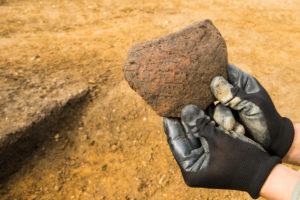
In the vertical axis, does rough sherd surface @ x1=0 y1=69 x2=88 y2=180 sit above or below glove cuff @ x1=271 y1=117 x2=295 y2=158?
below

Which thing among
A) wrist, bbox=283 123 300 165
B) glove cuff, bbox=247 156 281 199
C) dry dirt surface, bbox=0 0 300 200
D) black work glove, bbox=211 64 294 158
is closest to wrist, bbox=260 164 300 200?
glove cuff, bbox=247 156 281 199

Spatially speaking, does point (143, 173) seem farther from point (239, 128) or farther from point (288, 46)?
point (288, 46)

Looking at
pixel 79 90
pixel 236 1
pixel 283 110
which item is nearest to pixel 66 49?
pixel 79 90

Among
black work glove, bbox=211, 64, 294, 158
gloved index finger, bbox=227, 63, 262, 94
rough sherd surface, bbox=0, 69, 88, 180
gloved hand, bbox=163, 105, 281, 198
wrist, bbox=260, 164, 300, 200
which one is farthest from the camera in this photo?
rough sherd surface, bbox=0, 69, 88, 180

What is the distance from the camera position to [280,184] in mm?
1480

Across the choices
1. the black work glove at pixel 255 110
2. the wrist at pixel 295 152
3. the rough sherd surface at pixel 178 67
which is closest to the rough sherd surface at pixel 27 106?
the rough sherd surface at pixel 178 67

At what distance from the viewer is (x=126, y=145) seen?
8.66ft

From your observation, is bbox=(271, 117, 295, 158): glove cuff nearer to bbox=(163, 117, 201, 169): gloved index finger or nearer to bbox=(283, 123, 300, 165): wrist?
bbox=(283, 123, 300, 165): wrist

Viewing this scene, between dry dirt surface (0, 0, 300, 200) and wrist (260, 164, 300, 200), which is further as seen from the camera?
dry dirt surface (0, 0, 300, 200)

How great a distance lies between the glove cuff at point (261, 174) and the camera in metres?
1.53

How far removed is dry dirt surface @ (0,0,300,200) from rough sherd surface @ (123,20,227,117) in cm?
101

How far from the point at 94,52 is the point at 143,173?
1992 mm

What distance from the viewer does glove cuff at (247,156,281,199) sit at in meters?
1.53

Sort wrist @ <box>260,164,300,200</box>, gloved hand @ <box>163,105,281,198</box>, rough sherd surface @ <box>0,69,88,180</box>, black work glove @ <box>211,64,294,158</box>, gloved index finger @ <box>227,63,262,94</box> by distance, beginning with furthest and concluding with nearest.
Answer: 1. rough sherd surface @ <box>0,69,88,180</box>
2. gloved index finger @ <box>227,63,262,94</box>
3. black work glove @ <box>211,64,294,158</box>
4. gloved hand @ <box>163,105,281,198</box>
5. wrist @ <box>260,164,300,200</box>
